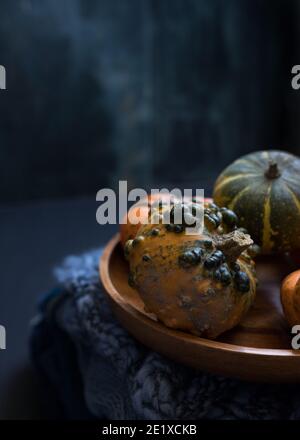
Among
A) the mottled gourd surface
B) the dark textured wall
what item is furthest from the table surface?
the mottled gourd surface

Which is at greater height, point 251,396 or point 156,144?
point 156,144

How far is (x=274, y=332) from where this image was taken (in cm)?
65

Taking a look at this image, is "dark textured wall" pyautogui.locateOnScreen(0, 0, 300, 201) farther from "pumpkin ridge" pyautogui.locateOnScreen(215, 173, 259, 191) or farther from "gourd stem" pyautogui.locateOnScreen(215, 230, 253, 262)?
"gourd stem" pyautogui.locateOnScreen(215, 230, 253, 262)

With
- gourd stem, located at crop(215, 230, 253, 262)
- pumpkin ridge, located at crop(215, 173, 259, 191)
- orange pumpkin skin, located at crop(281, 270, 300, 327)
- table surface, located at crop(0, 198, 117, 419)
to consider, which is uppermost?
pumpkin ridge, located at crop(215, 173, 259, 191)

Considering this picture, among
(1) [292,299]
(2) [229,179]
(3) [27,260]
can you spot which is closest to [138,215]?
(2) [229,179]

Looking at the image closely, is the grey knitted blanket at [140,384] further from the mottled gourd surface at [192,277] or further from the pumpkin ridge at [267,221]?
the pumpkin ridge at [267,221]

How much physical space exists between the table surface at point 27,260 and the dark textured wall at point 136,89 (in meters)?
0.10

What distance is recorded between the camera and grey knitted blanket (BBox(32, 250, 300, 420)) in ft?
2.13

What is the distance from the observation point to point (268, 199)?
2.40 feet

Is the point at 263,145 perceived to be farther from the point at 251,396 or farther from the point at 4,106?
the point at 251,396

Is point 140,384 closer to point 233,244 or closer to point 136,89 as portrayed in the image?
point 233,244

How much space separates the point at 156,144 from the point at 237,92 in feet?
1.36

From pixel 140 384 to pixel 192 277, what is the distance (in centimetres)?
17
